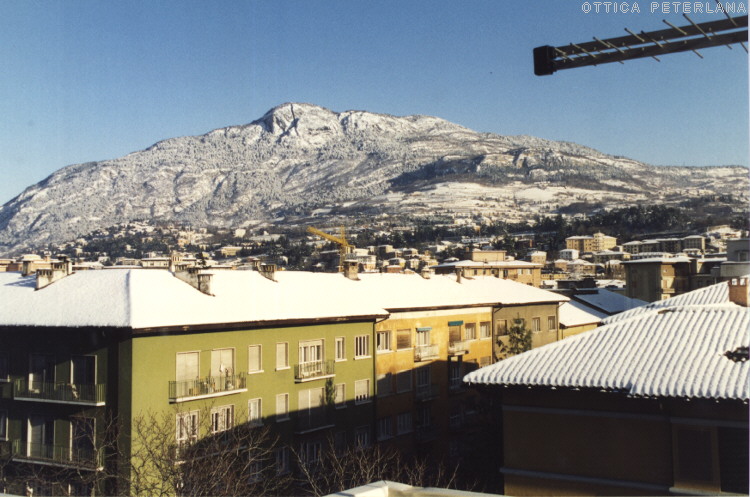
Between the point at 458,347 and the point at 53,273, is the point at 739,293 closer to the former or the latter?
the point at 458,347

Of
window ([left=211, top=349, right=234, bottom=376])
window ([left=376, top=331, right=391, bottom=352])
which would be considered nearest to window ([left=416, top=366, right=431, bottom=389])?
window ([left=376, top=331, right=391, bottom=352])

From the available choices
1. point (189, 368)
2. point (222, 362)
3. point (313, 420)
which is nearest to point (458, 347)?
point (313, 420)

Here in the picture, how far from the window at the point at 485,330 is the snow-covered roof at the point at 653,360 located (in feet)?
→ 77.8

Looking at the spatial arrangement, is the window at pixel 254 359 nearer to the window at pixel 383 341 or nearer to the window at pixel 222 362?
the window at pixel 222 362

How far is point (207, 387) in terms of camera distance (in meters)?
26.7

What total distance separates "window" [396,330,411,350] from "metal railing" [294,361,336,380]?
551 centimetres

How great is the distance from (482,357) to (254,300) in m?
15.7

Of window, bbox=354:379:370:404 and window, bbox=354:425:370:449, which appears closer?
window, bbox=354:425:370:449

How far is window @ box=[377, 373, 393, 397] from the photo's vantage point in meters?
35.2

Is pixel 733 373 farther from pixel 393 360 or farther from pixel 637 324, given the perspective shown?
pixel 393 360

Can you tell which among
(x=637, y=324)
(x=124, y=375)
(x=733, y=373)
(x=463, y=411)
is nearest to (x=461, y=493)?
(x=733, y=373)

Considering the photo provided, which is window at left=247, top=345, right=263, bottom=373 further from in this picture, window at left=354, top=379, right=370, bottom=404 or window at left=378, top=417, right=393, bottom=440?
window at left=378, top=417, right=393, bottom=440

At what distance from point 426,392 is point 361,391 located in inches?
190

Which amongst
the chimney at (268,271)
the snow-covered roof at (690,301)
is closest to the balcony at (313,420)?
the chimney at (268,271)
